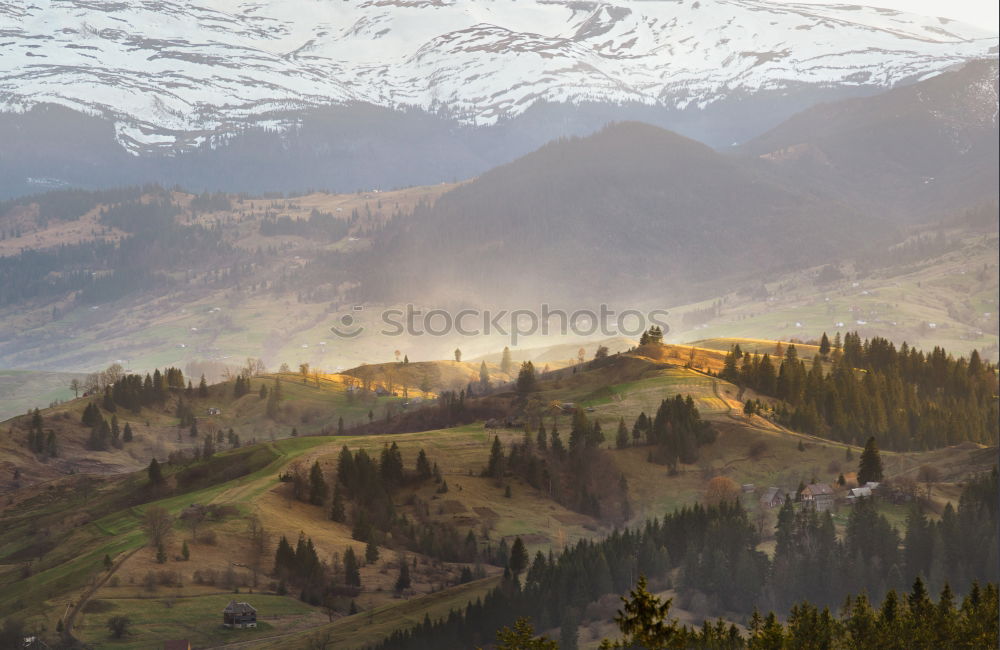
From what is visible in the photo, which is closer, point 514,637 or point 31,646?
point 514,637

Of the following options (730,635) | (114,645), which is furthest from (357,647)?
(730,635)

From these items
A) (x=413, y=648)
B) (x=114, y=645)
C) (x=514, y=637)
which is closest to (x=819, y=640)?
(x=514, y=637)

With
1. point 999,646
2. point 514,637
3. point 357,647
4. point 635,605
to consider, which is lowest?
point 357,647

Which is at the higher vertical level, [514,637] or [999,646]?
[514,637]

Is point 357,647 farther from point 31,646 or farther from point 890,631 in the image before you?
point 890,631

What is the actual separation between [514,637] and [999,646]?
207 ft

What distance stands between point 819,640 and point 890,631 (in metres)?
8.35

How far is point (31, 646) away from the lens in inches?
7854

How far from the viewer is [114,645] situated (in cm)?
19962

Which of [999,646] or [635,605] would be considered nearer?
[635,605]

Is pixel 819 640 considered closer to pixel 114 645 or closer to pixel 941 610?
pixel 941 610

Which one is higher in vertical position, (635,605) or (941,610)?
(635,605)

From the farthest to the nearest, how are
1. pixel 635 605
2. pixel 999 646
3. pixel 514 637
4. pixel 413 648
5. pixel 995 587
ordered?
pixel 413 648
pixel 995 587
pixel 999 646
pixel 514 637
pixel 635 605

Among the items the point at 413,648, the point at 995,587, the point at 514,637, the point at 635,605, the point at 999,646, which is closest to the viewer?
the point at 635,605
